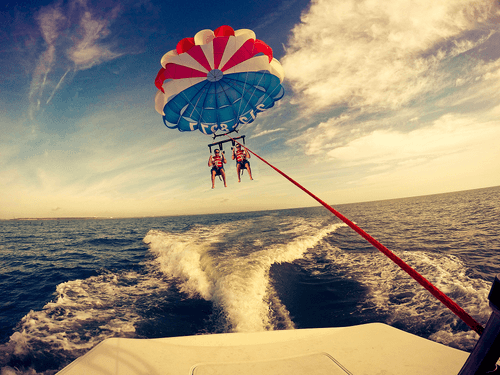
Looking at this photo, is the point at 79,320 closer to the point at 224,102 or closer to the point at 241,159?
the point at 241,159

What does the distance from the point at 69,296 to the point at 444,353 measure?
33.9 ft

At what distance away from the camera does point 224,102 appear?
9500 millimetres

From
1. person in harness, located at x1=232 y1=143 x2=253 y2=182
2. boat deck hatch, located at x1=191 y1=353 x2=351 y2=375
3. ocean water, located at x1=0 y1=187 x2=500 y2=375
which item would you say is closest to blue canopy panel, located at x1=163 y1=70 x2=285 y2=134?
person in harness, located at x1=232 y1=143 x2=253 y2=182

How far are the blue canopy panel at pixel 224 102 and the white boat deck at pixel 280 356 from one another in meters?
8.29

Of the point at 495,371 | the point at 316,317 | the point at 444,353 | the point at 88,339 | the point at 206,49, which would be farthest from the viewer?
the point at 206,49

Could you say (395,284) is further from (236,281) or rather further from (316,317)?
A: (236,281)

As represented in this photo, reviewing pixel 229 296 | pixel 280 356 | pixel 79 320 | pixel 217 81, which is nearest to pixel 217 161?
pixel 217 81

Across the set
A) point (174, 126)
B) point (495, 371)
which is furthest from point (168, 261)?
point (495, 371)

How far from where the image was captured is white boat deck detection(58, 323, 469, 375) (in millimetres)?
2387

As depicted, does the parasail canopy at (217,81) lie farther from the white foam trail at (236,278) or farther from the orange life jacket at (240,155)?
the white foam trail at (236,278)

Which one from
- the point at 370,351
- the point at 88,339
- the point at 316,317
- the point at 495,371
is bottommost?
the point at 316,317

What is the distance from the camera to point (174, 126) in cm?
947

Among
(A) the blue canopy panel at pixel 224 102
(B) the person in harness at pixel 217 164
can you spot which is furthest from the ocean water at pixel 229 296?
(A) the blue canopy panel at pixel 224 102

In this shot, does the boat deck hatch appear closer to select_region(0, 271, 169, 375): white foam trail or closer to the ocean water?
the ocean water
